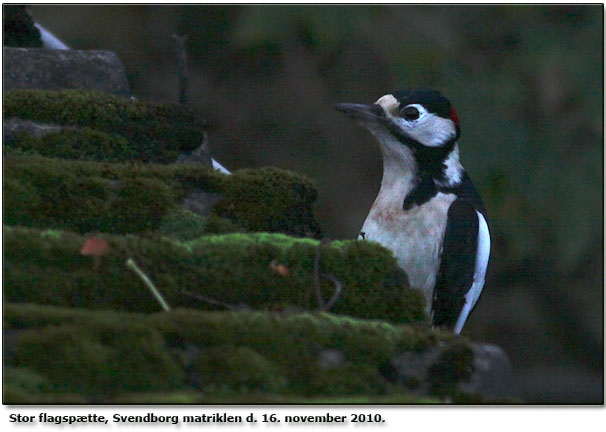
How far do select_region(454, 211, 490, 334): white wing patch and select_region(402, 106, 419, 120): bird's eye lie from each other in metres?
0.51

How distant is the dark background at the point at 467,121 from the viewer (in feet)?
29.4

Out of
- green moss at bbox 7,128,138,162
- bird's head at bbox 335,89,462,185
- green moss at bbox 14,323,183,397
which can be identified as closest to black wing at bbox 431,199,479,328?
bird's head at bbox 335,89,462,185

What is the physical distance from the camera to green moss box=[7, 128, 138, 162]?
3.09m

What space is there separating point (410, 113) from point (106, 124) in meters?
1.40

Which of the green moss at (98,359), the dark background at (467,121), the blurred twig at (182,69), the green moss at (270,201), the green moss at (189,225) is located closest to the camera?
the green moss at (98,359)

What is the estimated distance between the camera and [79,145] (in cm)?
316

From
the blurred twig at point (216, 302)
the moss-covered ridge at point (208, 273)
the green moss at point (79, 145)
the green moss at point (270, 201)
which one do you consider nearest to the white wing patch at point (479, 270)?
the green moss at point (270, 201)

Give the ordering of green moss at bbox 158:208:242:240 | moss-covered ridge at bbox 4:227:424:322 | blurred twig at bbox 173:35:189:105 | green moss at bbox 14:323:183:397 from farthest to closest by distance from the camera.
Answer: blurred twig at bbox 173:35:189:105 → green moss at bbox 158:208:242:240 → moss-covered ridge at bbox 4:227:424:322 → green moss at bbox 14:323:183:397

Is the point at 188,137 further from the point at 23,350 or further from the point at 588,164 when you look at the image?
the point at 588,164

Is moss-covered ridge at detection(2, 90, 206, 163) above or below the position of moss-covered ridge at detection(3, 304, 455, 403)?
above

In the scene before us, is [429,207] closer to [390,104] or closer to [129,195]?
[390,104]

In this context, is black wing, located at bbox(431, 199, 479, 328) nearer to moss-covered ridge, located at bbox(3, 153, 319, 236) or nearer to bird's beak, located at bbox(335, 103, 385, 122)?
bird's beak, located at bbox(335, 103, 385, 122)

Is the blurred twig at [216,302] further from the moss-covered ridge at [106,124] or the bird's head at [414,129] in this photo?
the bird's head at [414,129]

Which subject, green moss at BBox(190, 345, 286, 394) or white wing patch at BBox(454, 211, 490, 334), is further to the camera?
white wing patch at BBox(454, 211, 490, 334)
